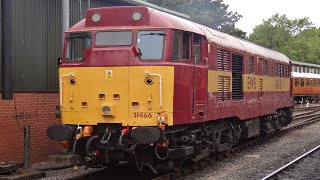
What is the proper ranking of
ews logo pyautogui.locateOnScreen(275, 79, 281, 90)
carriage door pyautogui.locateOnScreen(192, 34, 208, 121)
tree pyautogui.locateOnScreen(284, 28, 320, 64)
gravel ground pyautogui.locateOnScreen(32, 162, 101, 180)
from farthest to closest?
tree pyautogui.locateOnScreen(284, 28, 320, 64) < ews logo pyautogui.locateOnScreen(275, 79, 281, 90) < gravel ground pyautogui.locateOnScreen(32, 162, 101, 180) < carriage door pyautogui.locateOnScreen(192, 34, 208, 121)

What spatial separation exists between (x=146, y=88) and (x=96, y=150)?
1.51 m

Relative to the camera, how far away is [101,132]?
28.1 ft

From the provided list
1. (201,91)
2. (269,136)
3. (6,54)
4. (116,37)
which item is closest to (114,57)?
(116,37)

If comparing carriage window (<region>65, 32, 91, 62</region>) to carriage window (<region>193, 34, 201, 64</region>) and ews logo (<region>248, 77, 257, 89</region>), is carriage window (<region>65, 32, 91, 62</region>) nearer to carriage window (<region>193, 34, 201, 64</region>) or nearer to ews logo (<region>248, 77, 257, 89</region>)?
carriage window (<region>193, 34, 201, 64</region>)

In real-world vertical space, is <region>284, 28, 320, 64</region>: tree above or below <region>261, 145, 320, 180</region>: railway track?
above

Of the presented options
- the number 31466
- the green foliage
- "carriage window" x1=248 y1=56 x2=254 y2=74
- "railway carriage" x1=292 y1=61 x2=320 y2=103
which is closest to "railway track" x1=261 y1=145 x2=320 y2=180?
"carriage window" x1=248 y1=56 x2=254 y2=74

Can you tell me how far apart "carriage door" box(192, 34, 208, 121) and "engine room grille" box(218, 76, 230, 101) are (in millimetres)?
1084

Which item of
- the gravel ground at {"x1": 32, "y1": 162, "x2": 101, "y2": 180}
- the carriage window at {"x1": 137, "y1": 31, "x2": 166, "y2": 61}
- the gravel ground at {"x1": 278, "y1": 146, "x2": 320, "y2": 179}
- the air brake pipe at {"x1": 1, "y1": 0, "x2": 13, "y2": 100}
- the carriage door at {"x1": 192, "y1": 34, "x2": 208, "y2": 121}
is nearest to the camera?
the carriage window at {"x1": 137, "y1": 31, "x2": 166, "y2": 61}

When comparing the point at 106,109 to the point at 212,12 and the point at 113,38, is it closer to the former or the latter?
the point at 113,38

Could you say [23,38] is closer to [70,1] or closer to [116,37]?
[70,1]

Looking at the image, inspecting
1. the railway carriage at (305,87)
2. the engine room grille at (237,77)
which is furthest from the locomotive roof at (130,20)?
the railway carriage at (305,87)

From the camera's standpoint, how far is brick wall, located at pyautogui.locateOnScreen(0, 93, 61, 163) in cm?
1035

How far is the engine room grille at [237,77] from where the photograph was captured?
11844 mm

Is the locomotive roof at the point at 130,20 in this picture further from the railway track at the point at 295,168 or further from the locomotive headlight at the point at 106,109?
the railway track at the point at 295,168
